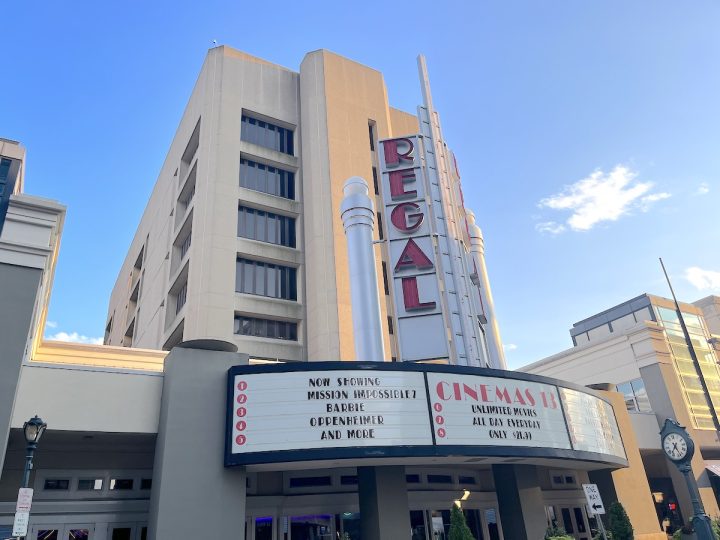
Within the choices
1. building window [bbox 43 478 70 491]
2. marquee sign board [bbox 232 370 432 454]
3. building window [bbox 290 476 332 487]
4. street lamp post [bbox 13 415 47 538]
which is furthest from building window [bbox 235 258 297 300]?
street lamp post [bbox 13 415 47 538]

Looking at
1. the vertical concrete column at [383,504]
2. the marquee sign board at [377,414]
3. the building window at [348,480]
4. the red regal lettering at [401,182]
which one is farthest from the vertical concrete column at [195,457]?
the red regal lettering at [401,182]

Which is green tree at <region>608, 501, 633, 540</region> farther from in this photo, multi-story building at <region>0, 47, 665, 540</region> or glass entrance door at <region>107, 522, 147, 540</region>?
glass entrance door at <region>107, 522, 147, 540</region>

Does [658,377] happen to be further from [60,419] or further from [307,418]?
[60,419]

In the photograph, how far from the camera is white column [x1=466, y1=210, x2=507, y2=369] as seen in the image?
26.5 metres

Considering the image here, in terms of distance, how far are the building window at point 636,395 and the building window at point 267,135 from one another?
94.3 feet

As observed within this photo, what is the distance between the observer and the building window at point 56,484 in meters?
17.8

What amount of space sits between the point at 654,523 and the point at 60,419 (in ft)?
86.6

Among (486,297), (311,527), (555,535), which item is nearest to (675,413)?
(486,297)

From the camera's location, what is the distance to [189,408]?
16.4 meters

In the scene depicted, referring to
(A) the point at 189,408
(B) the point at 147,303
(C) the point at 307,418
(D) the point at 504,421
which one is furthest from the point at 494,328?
(B) the point at 147,303

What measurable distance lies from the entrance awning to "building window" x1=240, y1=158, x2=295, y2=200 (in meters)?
32.0

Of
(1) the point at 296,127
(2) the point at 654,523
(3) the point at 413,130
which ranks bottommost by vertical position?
(2) the point at 654,523

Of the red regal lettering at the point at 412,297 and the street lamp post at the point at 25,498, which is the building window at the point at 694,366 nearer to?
the red regal lettering at the point at 412,297

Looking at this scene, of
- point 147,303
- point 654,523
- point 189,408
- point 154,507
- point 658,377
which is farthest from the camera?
point 147,303
